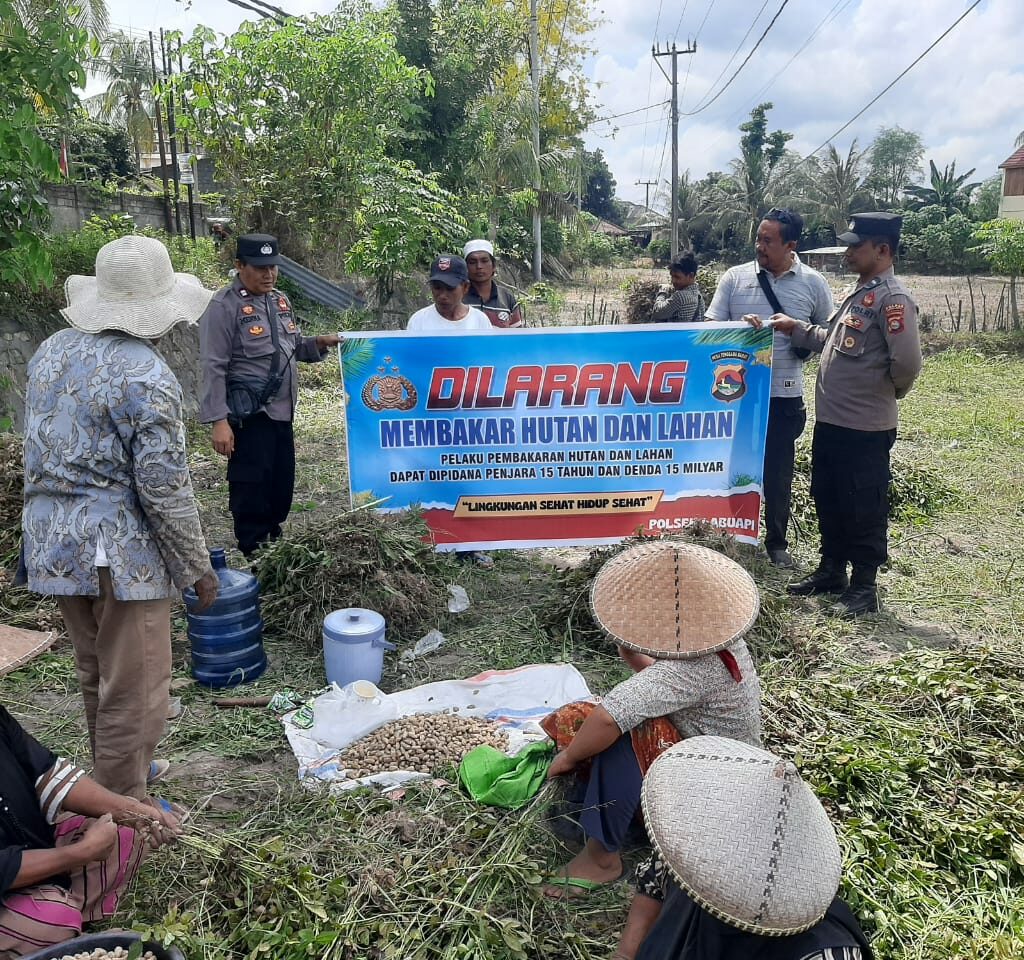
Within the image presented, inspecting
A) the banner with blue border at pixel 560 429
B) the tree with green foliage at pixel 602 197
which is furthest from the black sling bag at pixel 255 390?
the tree with green foliage at pixel 602 197

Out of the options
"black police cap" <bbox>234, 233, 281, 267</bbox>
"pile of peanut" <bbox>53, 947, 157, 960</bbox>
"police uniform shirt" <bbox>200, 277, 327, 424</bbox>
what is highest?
"black police cap" <bbox>234, 233, 281, 267</bbox>

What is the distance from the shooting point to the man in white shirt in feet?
16.2

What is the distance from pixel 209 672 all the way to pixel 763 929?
114 inches

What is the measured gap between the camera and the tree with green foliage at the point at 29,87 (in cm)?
404

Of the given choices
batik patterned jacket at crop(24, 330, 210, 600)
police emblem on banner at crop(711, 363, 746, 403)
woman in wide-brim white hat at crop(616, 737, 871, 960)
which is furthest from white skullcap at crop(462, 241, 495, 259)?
woman in wide-brim white hat at crop(616, 737, 871, 960)

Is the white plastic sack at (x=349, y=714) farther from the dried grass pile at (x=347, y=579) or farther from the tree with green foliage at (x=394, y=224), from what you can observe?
the tree with green foliage at (x=394, y=224)

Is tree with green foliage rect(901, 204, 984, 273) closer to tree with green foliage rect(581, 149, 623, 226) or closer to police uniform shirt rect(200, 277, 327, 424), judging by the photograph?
tree with green foliage rect(581, 149, 623, 226)

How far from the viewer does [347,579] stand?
4281 mm

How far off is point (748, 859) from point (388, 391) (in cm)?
366

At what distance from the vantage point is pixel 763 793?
170cm

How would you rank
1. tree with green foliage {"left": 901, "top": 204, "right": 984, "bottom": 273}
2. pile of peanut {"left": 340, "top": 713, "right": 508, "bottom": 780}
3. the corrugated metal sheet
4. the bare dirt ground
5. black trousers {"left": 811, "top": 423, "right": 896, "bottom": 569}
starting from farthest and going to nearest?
tree with green foliage {"left": 901, "top": 204, "right": 984, "bottom": 273} → the bare dirt ground → the corrugated metal sheet → black trousers {"left": 811, "top": 423, "right": 896, "bottom": 569} → pile of peanut {"left": 340, "top": 713, "right": 508, "bottom": 780}

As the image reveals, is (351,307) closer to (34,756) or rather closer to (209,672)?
(209,672)

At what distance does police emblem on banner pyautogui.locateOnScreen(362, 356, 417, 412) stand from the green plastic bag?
95.1 inches

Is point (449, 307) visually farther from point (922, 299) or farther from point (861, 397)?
point (922, 299)
